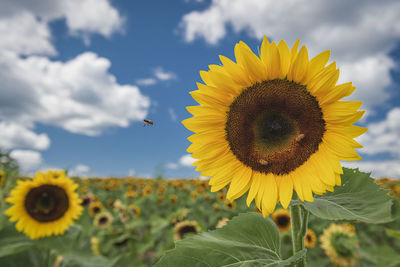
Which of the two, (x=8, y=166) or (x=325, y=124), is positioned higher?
(x=8, y=166)

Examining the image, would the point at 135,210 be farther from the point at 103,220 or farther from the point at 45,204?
the point at 45,204

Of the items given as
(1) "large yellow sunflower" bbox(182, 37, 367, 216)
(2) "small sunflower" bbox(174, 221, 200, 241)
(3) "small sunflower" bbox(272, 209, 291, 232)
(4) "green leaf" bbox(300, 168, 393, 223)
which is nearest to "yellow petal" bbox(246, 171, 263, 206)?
(1) "large yellow sunflower" bbox(182, 37, 367, 216)

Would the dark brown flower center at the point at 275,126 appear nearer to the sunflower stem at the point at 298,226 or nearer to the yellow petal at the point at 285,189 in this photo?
the yellow petal at the point at 285,189

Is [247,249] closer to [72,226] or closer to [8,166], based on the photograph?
[72,226]

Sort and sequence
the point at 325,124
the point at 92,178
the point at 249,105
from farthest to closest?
the point at 92,178
the point at 249,105
the point at 325,124

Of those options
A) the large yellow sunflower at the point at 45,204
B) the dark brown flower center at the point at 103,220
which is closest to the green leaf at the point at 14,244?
the large yellow sunflower at the point at 45,204

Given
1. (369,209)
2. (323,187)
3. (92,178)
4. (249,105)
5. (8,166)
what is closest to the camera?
(369,209)

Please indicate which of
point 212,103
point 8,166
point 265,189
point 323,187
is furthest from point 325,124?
point 8,166
